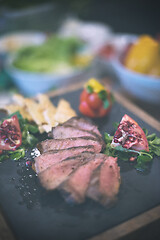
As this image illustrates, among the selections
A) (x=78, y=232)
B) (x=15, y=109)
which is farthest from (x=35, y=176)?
(x=15, y=109)

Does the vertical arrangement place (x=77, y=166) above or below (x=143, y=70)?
below

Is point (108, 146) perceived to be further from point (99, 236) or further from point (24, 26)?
point (24, 26)

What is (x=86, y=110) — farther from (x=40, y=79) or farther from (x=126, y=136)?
(x=40, y=79)

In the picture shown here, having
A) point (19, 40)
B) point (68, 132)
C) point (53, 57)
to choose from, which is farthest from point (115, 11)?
point (68, 132)

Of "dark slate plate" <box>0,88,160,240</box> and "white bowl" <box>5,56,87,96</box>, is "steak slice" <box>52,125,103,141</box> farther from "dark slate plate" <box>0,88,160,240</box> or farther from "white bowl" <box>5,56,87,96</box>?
"white bowl" <box>5,56,87,96</box>

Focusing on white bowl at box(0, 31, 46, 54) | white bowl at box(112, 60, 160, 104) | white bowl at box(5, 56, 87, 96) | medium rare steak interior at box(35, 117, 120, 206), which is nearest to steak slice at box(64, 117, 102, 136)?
medium rare steak interior at box(35, 117, 120, 206)
